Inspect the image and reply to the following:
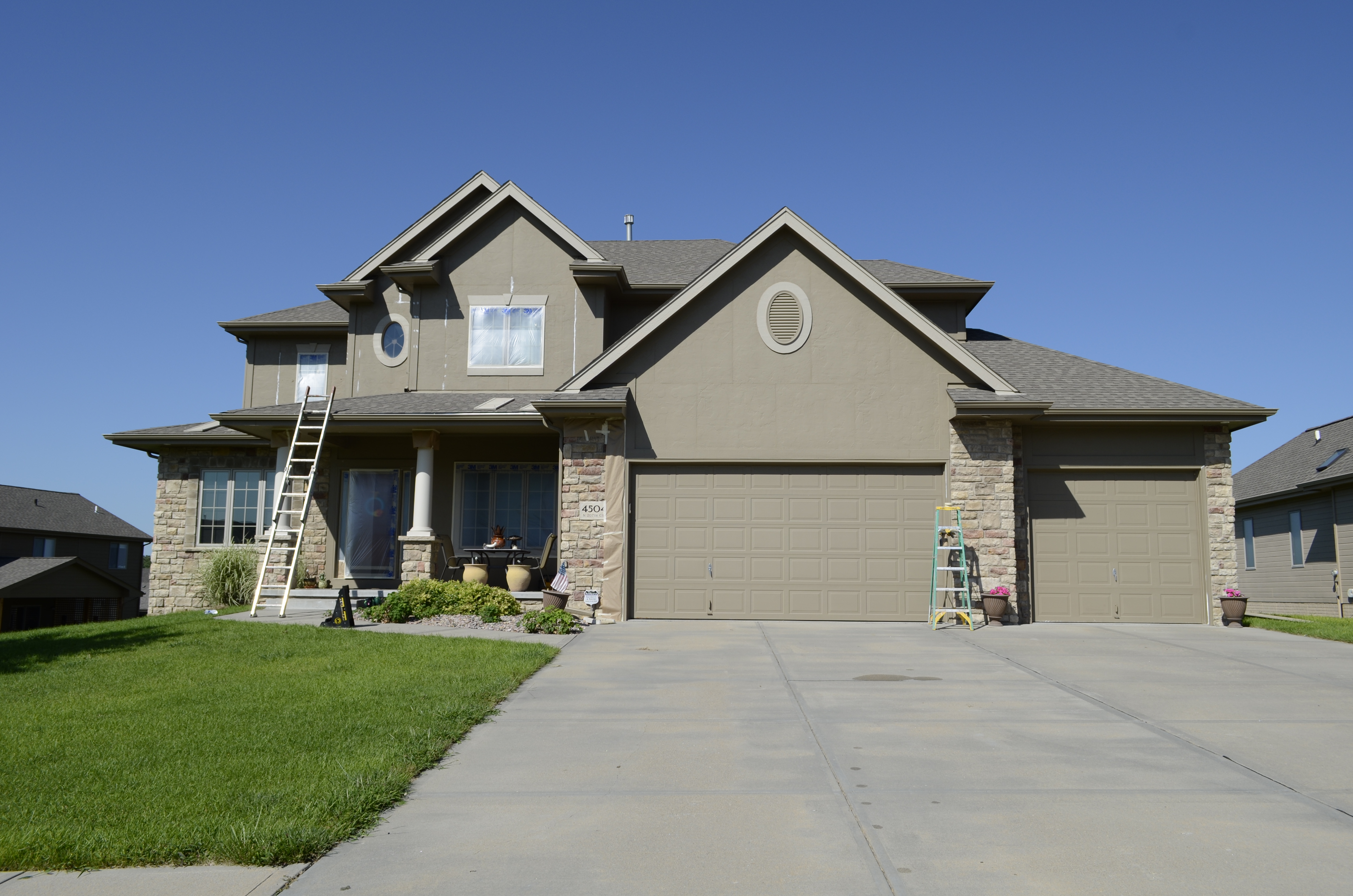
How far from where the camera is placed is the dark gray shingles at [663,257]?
19.2 metres

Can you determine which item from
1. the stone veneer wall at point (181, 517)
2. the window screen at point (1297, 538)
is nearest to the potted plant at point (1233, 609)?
the window screen at point (1297, 538)

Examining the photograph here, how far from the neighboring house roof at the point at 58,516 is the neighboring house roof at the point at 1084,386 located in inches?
1444

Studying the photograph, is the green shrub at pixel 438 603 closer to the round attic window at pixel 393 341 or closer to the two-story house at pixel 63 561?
the round attic window at pixel 393 341

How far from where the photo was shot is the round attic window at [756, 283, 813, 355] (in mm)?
14867

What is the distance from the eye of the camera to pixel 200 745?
6273 millimetres

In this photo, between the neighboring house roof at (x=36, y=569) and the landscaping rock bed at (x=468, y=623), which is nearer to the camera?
the landscaping rock bed at (x=468, y=623)

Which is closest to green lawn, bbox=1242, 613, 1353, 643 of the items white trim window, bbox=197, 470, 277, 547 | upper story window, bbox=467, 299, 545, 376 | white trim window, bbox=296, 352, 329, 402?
upper story window, bbox=467, 299, 545, 376

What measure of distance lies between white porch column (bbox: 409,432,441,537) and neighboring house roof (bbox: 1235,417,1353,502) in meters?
20.9

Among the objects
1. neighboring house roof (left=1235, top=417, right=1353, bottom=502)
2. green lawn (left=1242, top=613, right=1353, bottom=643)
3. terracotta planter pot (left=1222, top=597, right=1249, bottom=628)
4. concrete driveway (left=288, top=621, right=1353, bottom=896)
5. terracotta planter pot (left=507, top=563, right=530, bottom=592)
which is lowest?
concrete driveway (left=288, top=621, right=1353, bottom=896)

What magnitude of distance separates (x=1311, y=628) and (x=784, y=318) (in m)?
9.38

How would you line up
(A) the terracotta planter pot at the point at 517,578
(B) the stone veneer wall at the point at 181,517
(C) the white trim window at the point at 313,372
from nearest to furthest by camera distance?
1. (A) the terracotta planter pot at the point at 517,578
2. (B) the stone veneer wall at the point at 181,517
3. (C) the white trim window at the point at 313,372

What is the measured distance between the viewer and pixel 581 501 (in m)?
14.7

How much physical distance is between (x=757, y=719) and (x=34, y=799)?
4.62 metres

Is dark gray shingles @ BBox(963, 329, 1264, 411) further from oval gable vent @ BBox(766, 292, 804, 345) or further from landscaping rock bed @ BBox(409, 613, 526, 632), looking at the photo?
landscaping rock bed @ BBox(409, 613, 526, 632)
